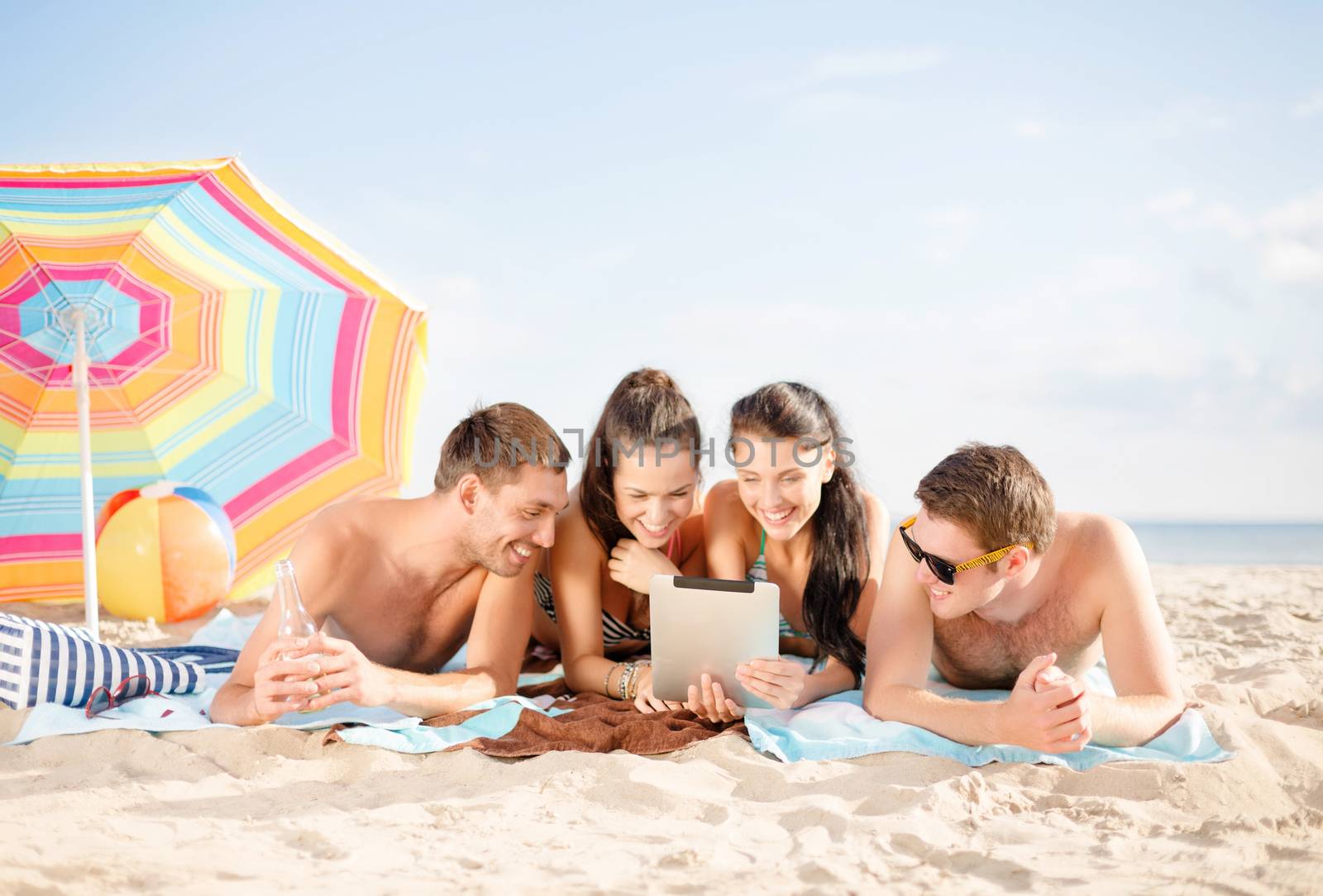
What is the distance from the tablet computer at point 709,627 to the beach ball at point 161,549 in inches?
135

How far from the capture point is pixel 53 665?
4.07m

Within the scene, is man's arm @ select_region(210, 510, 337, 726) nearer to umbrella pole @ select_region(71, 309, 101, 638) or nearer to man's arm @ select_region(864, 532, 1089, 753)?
umbrella pole @ select_region(71, 309, 101, 638)

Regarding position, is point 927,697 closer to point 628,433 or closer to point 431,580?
point 628,433

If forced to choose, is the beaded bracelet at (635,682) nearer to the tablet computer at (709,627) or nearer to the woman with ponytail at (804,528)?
the tablet computer at (709,627)

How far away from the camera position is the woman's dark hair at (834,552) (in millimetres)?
4410

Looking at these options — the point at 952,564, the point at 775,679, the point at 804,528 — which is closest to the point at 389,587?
the point at 775,679

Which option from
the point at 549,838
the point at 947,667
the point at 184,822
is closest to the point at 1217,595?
the point at 947,667

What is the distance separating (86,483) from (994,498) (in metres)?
4.24

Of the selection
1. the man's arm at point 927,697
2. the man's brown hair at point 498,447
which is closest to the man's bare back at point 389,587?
the man's brown hair at point 498,447

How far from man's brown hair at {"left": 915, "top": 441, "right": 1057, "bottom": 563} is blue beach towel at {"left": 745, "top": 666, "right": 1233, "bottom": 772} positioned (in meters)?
0.65

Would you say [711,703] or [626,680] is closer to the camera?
[711,703]

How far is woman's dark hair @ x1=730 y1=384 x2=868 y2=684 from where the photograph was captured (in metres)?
4.41

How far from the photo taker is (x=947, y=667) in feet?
14.3

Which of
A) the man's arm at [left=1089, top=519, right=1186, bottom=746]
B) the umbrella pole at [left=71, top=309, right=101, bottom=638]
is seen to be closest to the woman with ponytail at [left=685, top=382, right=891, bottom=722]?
the man's arm at [left=1089, top=519, right=1186, bottom=746]
